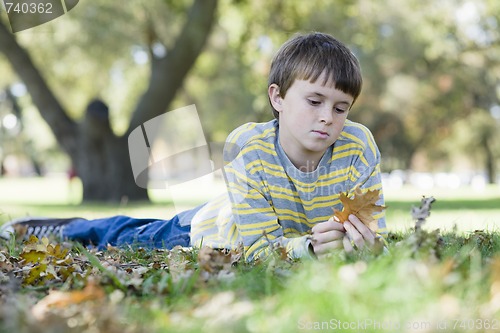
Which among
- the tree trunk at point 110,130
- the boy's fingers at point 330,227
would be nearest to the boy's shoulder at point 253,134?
the boy's fingers at point 330,227

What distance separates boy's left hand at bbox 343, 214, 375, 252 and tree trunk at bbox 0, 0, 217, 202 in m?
10.5

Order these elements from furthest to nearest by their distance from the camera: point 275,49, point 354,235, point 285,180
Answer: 1. point 275,49
2. point 285,180
3. point 354,235

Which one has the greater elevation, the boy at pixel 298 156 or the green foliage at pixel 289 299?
the boy at pixel 298 156

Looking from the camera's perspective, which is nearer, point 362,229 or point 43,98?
point 362,229

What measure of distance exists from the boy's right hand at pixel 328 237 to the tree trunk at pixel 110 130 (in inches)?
411

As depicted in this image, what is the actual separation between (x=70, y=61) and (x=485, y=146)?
89.9 feet

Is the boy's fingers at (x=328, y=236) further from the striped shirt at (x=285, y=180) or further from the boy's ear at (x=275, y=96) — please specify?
the boy's ear at (x=275, y=96)

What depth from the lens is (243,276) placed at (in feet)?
7.96

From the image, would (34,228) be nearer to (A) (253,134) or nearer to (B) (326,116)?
(A) (253,134)

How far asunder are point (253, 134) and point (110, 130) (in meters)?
9.71

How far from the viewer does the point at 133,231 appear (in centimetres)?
473

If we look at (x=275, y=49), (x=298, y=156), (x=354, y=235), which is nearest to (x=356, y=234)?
(x=354, y=235)

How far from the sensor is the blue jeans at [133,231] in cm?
451

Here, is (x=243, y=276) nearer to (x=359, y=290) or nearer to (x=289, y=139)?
(x=359, y=290)
